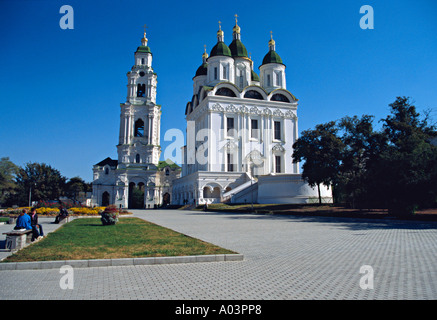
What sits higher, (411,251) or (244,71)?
(244,71)

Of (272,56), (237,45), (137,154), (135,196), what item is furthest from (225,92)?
(135,196)

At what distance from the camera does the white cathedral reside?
47.5m

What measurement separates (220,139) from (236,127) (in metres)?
3.35

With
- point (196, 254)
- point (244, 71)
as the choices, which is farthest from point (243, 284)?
point (244, 71)

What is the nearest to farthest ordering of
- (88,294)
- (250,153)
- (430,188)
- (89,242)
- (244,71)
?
(88,294)
(89,242)
(430,188)
(250,153)
(244,71)

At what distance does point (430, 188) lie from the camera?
1961 cm

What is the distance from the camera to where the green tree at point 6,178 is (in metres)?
55.3

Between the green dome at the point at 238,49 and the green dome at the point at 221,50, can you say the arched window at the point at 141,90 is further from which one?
the green dome at the point at 238,49

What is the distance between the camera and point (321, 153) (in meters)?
31.8

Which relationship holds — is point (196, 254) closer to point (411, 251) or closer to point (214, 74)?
point (411, 251)

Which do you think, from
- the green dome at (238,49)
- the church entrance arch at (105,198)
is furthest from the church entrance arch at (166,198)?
the green dome at (238,49)

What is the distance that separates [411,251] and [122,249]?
7.90 meters
